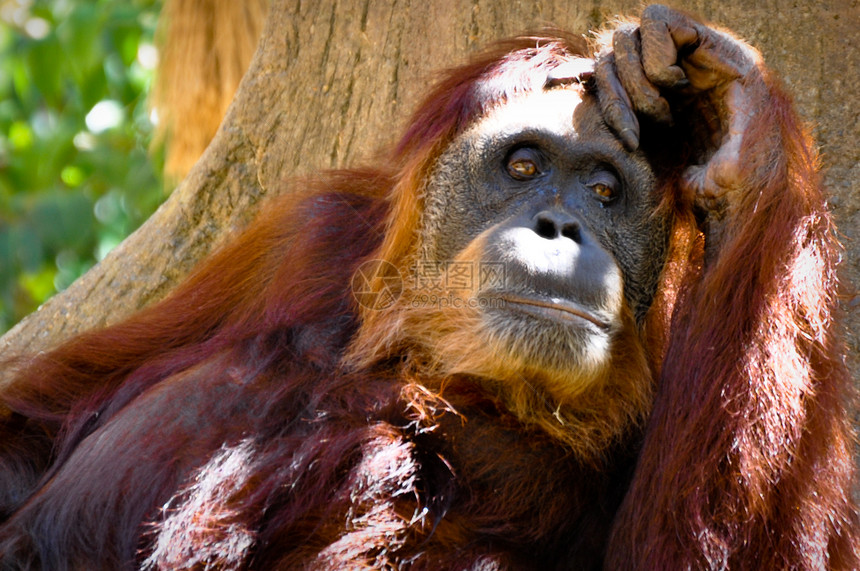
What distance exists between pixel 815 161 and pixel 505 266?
817 millimetres

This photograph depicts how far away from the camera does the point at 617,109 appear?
2.29 metres

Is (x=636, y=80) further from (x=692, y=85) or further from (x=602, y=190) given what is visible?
(x=602, y=190)

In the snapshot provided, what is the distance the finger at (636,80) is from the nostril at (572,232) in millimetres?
354

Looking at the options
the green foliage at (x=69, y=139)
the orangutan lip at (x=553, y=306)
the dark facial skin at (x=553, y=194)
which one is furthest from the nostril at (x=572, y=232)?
the green foliage at (x=69, y=139)

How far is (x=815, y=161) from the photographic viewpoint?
2395mm

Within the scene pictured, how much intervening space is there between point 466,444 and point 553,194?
1.83 ft

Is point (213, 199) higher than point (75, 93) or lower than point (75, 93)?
lower

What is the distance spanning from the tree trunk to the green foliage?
1951 millimetres

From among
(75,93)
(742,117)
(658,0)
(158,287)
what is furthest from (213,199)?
(75,93)

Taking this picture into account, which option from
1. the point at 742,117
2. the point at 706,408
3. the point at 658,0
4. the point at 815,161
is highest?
the point at 658,0

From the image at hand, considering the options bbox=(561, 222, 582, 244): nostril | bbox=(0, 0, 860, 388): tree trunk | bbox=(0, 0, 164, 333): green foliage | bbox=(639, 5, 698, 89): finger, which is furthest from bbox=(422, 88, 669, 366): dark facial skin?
bbox=(0, 0, 164, 333): green foliage

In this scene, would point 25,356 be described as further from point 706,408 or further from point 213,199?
point 706,408

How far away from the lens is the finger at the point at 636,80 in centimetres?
229

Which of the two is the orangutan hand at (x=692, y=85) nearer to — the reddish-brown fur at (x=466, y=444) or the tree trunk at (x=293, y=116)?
the reddish-brown fur at (x=466, y=444)
